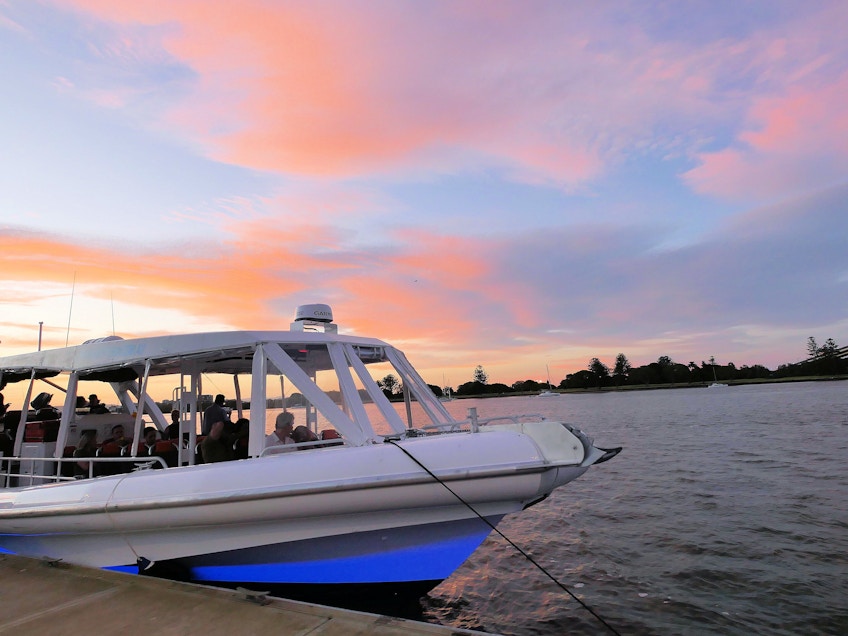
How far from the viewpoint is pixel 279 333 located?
6.21 m

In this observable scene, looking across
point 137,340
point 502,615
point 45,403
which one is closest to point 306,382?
point 137,340

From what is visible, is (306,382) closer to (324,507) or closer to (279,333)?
(279,333)

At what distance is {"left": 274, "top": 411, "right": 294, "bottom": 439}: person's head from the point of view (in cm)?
648

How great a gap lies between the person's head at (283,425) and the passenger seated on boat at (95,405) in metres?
4.83

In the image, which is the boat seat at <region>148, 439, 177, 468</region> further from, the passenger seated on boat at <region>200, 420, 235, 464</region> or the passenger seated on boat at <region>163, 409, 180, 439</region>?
the passenger seated on boat at <region>200, 420, 235, 464</region>

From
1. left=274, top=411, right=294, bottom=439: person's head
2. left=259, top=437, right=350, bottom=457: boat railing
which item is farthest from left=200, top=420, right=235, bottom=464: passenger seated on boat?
left=259, top=437, right=350, bottom=457: boat railing

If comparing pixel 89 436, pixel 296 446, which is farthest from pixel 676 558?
pixel 89 436

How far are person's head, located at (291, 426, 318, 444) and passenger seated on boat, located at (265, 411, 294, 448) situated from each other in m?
0.06

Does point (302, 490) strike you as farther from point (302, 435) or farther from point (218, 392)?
point (218, 392)

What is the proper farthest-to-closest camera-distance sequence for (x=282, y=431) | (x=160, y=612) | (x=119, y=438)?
(x=119, y=438)
(x=282, y=431)
(x=160, y=612)

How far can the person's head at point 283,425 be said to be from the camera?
6484 mm

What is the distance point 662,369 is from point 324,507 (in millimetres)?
141136

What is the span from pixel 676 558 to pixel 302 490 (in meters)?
6.99

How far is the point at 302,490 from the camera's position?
5.00 m
